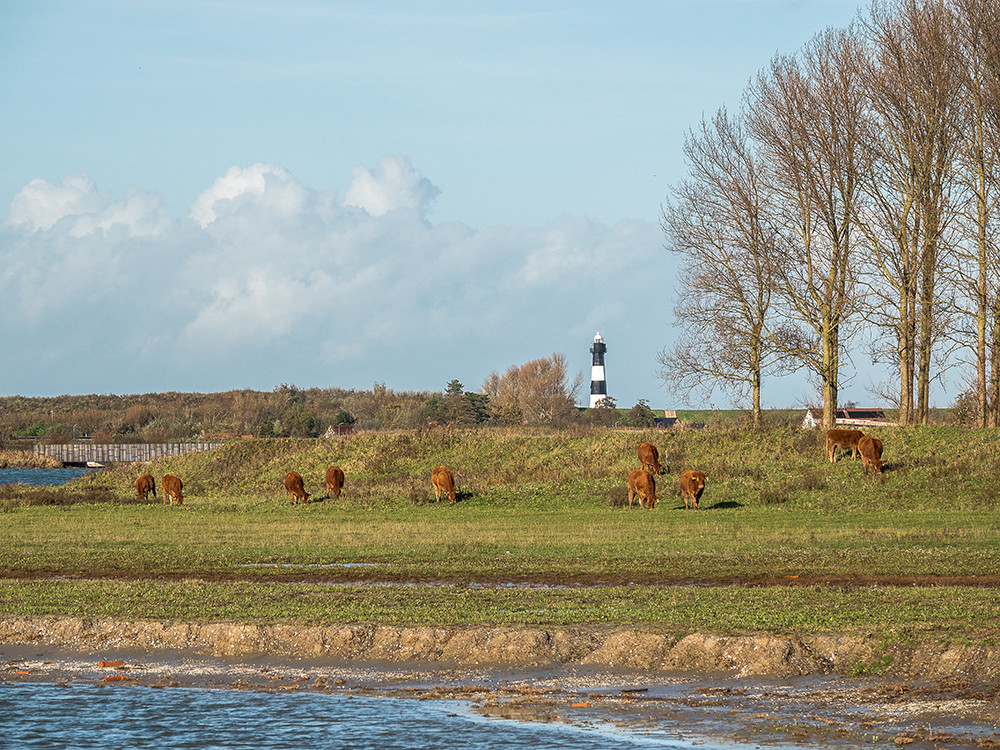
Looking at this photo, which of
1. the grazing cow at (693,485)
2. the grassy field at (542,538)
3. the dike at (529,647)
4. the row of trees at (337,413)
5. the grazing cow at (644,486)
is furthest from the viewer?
the row of trees at (337,413)

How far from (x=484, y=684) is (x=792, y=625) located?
384 cm

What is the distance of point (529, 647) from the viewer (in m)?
13.3

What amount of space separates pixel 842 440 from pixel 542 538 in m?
17.2

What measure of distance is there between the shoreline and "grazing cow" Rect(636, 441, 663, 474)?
2797cm

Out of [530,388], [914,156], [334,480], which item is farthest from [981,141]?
[530,388]

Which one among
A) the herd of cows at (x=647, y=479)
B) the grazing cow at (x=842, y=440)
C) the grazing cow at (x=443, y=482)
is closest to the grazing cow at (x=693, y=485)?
the herd of cows at (x=647, y=479)

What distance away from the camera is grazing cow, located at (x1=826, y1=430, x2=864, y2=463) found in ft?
132

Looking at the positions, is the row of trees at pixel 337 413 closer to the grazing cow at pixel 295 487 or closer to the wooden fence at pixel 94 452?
the wooden fence at pixel 94 452

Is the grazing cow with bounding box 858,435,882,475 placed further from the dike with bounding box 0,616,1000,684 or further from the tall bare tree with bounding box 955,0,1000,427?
the dike with bounding box 0,616,1000,684

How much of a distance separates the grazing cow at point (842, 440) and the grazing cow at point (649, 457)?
19.9 feet

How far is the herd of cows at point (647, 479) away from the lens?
35.6 meters

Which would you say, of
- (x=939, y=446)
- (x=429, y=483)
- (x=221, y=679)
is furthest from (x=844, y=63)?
(x=221, y=679)

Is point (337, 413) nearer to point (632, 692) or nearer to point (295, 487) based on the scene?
point (295, 487)

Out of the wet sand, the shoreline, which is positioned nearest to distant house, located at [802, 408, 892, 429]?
the shoreline
